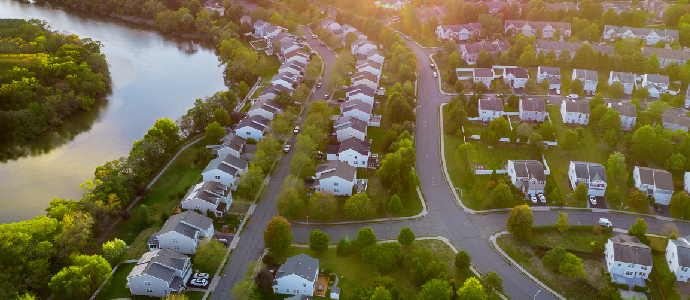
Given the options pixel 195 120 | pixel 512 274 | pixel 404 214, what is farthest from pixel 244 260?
pixel 195 120

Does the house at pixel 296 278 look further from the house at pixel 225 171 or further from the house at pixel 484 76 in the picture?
the house at pixel 484 76

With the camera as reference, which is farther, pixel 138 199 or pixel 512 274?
pixel 138 199

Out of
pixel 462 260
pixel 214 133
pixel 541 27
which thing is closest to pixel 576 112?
pixel 462 260

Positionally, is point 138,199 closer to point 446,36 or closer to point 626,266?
point 626,266

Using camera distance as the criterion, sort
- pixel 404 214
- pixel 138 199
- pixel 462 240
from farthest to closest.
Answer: pixel 138 199 < pixel 404 214 < pixel 462 240

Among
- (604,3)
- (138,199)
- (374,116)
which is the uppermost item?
(604,3)
